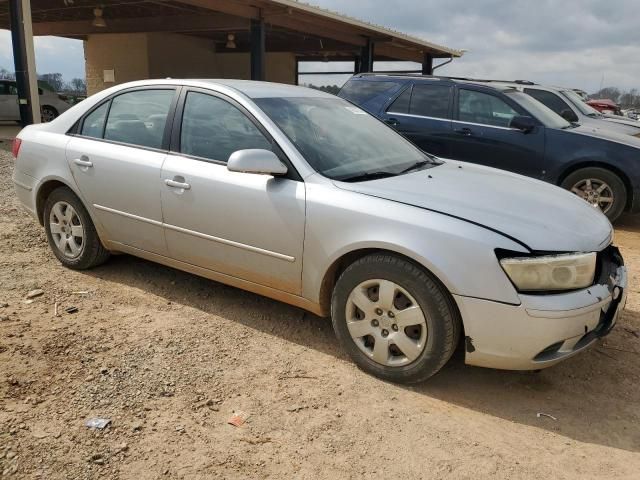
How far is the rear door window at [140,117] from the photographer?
158 inches

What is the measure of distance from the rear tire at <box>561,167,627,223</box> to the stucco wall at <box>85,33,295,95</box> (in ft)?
49.9

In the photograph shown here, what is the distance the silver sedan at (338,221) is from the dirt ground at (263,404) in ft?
0.94

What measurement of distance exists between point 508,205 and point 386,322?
3.03ft

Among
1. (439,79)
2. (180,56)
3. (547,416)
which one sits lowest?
(547,416)

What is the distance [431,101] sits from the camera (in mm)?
7738

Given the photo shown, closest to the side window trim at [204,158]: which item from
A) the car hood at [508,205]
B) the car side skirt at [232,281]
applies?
the car hood at [508,205]

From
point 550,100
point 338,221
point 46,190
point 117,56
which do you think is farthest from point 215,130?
point 117,56

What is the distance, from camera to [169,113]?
3971 millimetres

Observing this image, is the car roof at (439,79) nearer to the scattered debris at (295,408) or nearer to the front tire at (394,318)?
the front tire at (394,318)

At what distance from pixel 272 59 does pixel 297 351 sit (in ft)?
74.6

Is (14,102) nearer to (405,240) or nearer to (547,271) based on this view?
(405,240)

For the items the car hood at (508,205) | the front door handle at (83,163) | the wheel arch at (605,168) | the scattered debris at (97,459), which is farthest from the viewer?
the wheel arch at (605,168)

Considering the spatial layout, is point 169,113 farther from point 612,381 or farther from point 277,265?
point 612,381

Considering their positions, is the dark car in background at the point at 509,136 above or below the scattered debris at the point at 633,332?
above
